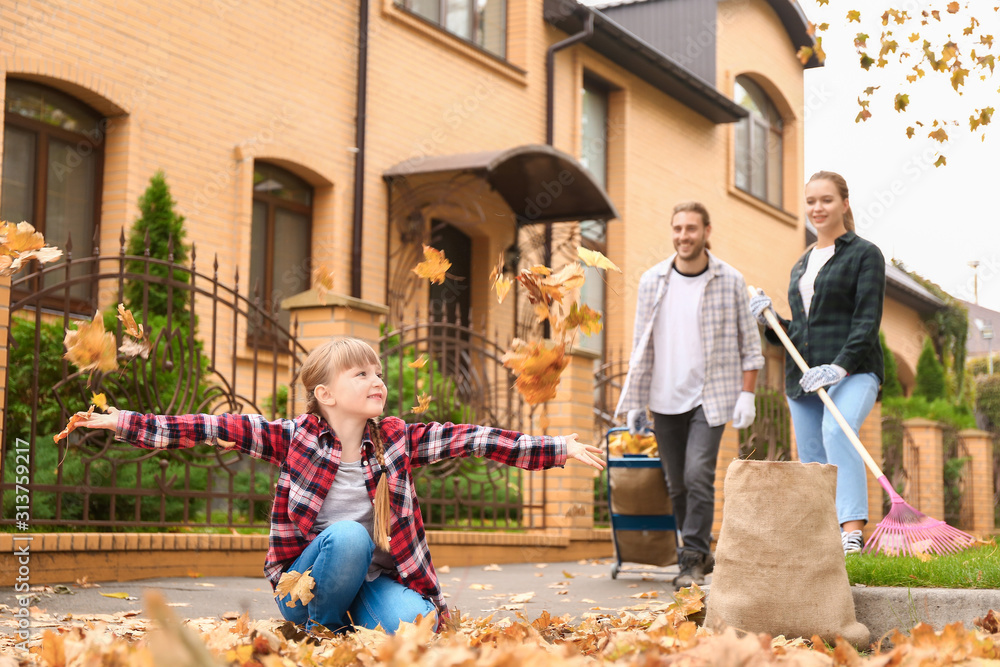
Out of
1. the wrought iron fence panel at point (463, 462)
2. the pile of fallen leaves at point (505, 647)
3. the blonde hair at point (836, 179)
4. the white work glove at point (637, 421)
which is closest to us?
the pile of fallen leaves at point (505, 647)

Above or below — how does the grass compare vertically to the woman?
below

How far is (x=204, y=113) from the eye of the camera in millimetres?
9789

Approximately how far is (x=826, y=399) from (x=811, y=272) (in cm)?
81

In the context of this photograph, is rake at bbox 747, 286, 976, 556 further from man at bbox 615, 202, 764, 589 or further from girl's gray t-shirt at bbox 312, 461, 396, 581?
girl's gray t-shirt at bbox 312, 461, 396, 581

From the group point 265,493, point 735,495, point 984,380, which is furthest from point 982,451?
point 984,380

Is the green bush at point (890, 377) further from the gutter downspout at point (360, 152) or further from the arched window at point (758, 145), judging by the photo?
the gutter downspout at point (360, 152)

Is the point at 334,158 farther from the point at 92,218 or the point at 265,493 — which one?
the point at 265,493

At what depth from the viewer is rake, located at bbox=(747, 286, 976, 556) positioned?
450 cm

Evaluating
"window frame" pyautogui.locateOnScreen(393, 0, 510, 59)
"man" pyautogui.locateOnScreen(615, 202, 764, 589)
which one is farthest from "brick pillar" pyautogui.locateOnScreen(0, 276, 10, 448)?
"window frame" pyautogui.locateOnScreen(393, 0, 510, 59)

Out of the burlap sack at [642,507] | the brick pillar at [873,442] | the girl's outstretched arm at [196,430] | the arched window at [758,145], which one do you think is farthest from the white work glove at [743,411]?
the arched window at [758,145]

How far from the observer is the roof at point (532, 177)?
10.9 metres

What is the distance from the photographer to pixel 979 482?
16.4 metres

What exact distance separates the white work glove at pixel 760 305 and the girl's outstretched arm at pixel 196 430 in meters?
2.70

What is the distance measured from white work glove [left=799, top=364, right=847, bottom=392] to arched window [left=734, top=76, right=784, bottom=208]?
48.9ft
